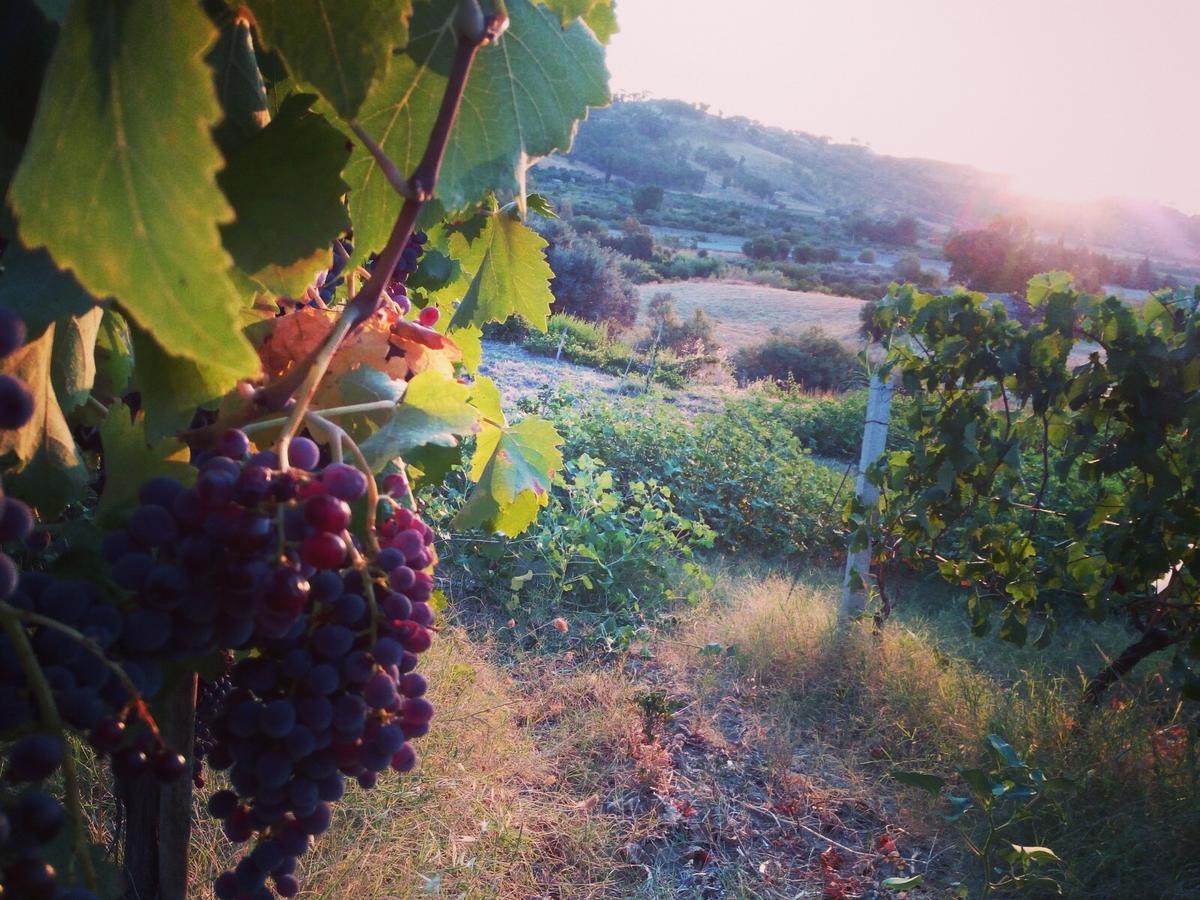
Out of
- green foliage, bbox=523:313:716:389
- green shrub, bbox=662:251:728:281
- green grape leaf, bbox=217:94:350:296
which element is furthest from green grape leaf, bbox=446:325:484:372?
green shrub, bbox=662:251:728:281

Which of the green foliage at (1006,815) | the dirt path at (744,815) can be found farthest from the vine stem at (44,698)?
the dirt path at (744,815)

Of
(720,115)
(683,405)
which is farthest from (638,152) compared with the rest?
(683,405)

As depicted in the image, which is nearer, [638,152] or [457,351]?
[457,351]

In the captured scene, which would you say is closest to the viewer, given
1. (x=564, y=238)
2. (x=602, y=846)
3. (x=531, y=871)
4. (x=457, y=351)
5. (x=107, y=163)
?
(x=107, y=163)

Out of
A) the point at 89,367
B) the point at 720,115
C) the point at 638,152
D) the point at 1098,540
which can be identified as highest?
the point at 720,115

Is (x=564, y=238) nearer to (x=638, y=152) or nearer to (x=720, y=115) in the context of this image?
(x=638, y=152)

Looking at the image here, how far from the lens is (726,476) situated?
834 centimetres

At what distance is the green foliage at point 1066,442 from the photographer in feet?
→ 11.9

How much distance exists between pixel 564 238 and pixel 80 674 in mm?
20934

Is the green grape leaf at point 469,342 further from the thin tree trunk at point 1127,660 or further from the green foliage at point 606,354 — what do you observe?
the green foliage at point 606,354

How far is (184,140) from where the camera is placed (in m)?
0.37

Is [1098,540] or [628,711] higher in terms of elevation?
[1098,540]

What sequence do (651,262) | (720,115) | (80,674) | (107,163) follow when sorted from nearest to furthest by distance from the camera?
1. (107,163)
2. (80,674)
3. (651,262)
4. (720,115)

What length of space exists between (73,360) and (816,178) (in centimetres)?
5802
